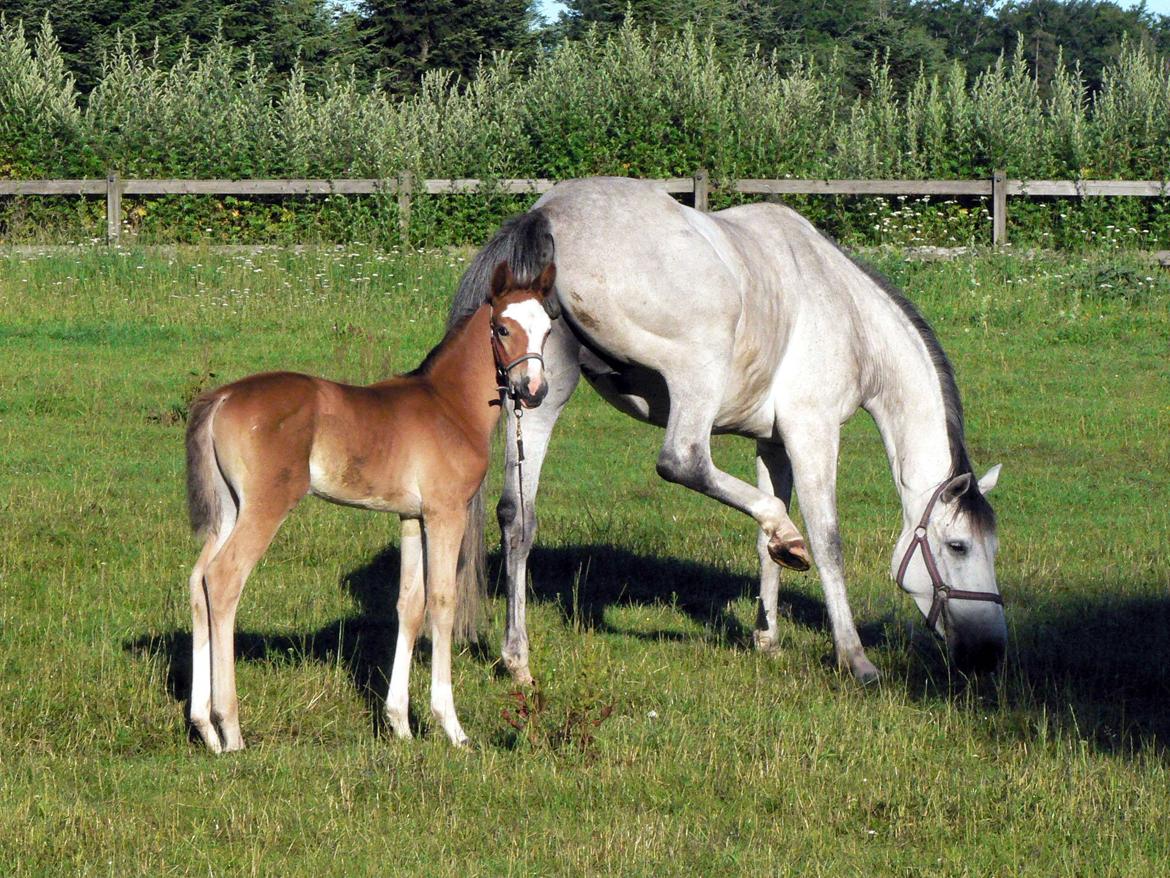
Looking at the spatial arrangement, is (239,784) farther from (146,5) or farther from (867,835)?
(146,5)

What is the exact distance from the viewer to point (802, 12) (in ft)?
250

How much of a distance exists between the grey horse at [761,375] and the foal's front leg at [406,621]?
2.86 feet

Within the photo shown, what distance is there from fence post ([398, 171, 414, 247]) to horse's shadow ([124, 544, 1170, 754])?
12.0m

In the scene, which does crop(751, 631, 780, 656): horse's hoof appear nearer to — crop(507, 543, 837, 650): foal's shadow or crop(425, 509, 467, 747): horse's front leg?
crop(507, 543, 837, 650): foal's shadow

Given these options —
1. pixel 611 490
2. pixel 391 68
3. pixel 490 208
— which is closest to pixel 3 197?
pixel 490 208

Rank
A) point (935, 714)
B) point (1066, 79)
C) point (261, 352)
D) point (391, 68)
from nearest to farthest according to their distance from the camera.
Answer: point (935, 714) < point (261, 352) < point (1066, 79) < point (391, 68)

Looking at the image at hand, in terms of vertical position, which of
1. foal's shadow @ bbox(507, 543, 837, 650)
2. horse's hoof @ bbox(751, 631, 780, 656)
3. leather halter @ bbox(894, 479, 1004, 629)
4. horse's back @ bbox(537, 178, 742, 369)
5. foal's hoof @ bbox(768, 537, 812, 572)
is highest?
horse's back @ bbox(537, 178, 742, 369)

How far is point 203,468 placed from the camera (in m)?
5.35

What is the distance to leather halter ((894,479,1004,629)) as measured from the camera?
705 cm

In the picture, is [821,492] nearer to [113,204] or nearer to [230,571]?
[230,571]

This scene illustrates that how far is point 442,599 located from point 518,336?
42.1 inches

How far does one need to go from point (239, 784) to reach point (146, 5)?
40794 mm

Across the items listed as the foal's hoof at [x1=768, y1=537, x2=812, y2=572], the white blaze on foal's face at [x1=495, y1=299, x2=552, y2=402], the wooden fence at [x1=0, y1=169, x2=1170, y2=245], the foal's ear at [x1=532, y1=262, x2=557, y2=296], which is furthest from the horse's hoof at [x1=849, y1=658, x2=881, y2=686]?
the wooden fence at [x1=0, y1=169, x2=1170, y2=245]

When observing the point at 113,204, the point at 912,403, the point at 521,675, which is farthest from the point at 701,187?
the point at 521,675
